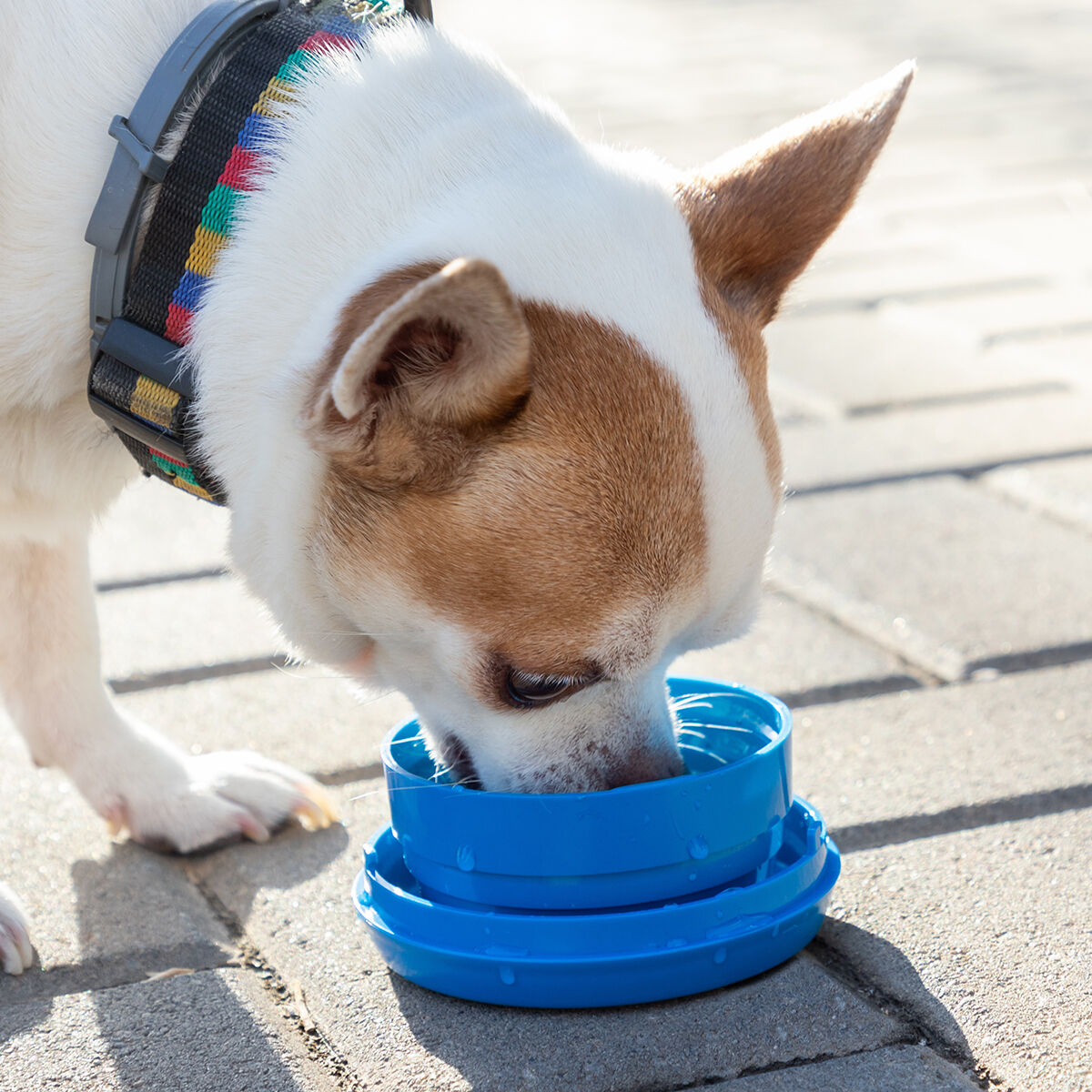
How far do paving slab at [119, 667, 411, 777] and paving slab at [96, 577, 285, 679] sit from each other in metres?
0.10

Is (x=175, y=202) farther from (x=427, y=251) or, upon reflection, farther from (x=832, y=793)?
(x=832, y=793)

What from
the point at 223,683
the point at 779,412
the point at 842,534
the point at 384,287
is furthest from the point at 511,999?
the point at 779,412

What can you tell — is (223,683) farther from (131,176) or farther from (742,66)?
(742,66)

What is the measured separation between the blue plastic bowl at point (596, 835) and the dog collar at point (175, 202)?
581mm

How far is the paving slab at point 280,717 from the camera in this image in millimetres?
2635

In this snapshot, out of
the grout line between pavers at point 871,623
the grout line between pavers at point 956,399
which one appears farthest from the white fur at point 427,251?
the grout line between pavers at point 956,399

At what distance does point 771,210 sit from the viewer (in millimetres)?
1997

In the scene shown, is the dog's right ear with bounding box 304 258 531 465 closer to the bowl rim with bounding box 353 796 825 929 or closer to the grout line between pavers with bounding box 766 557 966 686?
the bowl rim with bounding box 353 796 825 929

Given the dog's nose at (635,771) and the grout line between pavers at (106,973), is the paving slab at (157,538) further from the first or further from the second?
the dog's nose at (635,771)

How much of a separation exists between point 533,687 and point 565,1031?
1.34 feet

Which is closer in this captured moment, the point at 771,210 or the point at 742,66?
the point at 771,210

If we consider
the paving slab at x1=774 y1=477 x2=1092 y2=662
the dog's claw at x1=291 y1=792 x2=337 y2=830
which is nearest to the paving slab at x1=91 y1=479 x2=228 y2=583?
the dog's claw at x1=291 y1=792 x2=337 y2=830

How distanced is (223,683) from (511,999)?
4.08 feet

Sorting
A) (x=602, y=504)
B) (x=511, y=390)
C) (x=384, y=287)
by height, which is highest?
(x=384, y=287)
